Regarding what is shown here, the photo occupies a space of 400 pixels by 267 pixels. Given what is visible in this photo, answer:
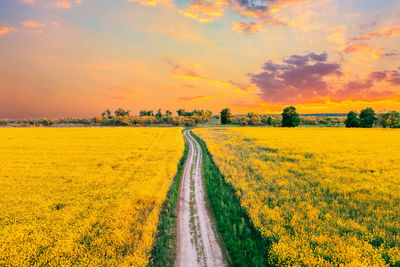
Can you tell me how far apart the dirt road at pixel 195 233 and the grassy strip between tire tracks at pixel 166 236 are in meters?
0.32

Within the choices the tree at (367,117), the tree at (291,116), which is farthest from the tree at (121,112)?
the tree at (367,117)

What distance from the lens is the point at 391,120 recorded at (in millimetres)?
86000

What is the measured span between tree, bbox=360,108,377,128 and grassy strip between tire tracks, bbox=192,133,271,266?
4332 inches

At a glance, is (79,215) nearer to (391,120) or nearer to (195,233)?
(195,233)

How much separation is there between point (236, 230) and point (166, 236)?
4029mm

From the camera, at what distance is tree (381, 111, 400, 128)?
84812mm

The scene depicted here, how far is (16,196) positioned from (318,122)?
166 m

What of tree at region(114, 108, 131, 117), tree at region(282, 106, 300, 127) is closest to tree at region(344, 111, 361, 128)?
tree at region(282, 106, 300, 127)

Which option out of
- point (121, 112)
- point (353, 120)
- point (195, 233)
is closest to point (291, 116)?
point (353, 120)

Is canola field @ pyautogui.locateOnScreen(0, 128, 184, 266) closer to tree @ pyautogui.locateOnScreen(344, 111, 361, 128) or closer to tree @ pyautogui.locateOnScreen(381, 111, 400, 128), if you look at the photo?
tree @ pyautogui.locateOnScreen(344, 111, 361, 128)

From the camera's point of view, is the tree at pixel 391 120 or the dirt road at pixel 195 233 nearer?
the dirt road at pixel 195 233

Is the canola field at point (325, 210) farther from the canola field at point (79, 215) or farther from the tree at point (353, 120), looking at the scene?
the tree at point (353, 120)

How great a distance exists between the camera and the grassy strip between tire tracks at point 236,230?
26.5 ft

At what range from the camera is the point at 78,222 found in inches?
369
